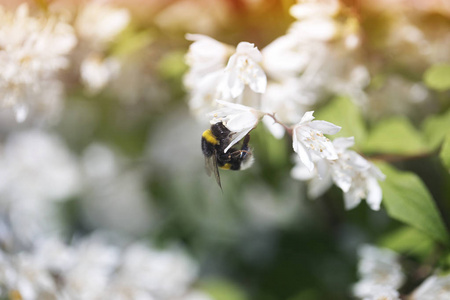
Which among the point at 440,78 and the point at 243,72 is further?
the point at 440,78

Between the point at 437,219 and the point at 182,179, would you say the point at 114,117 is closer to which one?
the point at 182,179

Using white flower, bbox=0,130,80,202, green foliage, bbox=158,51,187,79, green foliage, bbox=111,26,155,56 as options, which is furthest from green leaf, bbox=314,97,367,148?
white flower, bbox=0,130,80,202

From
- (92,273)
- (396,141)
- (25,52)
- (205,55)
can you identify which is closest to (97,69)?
(25,52)

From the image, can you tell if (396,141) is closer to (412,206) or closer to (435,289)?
(412,206)

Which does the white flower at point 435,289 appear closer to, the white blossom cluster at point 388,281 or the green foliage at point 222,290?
the white blossom cluster at point 388,281

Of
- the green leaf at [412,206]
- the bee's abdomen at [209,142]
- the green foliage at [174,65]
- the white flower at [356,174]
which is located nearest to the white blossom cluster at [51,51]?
the green foliage at [174,65]

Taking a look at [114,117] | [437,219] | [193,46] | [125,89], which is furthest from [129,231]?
[437,219]
